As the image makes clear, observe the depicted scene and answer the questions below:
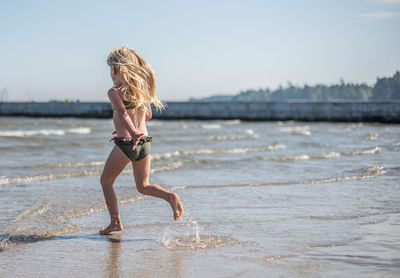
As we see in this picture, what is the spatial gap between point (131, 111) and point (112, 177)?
1.99 feet

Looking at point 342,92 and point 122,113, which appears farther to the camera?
point 342,92

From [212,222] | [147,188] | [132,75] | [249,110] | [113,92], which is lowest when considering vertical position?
[212,222]

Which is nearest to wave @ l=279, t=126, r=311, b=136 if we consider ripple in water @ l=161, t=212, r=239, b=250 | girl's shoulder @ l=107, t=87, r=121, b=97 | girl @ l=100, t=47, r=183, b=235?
ripple in water @ l=161, t=212, r=239, b=250

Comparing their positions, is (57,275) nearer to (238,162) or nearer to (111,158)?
(111,158)

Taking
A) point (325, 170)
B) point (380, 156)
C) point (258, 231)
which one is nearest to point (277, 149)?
point (380, 156)

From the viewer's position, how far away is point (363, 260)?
12.5 ft

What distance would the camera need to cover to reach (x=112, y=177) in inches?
184

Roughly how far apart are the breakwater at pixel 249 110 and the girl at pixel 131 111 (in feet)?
102

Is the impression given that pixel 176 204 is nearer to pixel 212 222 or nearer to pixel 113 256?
pixel 113 256

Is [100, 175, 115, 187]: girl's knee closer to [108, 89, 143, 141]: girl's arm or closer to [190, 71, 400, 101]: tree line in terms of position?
[108, 89, 143, 141]: girl's arm

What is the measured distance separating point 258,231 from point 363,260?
1203 millimetres

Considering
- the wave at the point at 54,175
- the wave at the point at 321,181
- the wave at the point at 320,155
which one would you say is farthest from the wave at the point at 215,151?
the wave at the point at 321,181

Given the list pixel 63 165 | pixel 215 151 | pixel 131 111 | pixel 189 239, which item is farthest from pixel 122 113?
pixel 215 151

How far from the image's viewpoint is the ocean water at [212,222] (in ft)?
12.5
